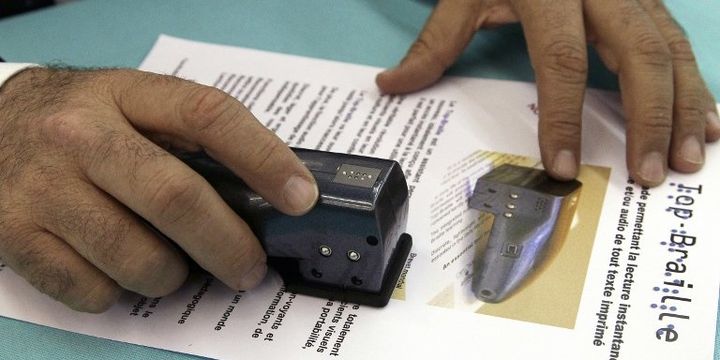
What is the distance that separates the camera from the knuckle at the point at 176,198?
0.51m

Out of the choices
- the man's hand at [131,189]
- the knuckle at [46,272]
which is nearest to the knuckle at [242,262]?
the man's hand at [131,189]

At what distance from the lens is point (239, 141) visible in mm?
527

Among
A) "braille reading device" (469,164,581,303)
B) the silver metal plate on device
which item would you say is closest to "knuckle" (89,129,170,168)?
the silver metal plate on device

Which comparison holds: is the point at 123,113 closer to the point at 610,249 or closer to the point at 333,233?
the point at 333,233

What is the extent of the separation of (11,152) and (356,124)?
292mm

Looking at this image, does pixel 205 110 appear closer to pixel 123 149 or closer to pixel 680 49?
pixel 123 149

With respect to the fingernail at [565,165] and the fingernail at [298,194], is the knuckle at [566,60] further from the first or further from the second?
the fingernail at [298,194]

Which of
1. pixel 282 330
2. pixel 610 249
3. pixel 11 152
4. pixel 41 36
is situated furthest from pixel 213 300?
pixel 41 36

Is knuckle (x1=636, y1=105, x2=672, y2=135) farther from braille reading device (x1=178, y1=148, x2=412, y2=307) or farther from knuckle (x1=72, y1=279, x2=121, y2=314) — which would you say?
knuckle (x1=72, y1=279, x2=121, y2=314)

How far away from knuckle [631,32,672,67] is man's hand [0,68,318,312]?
1.05ft

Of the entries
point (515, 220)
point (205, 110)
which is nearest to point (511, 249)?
point (515, 220)

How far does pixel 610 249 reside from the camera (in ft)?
1.94

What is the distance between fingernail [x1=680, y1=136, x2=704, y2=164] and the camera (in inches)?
25.7

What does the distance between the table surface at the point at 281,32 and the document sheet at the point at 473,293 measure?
0.38ft
